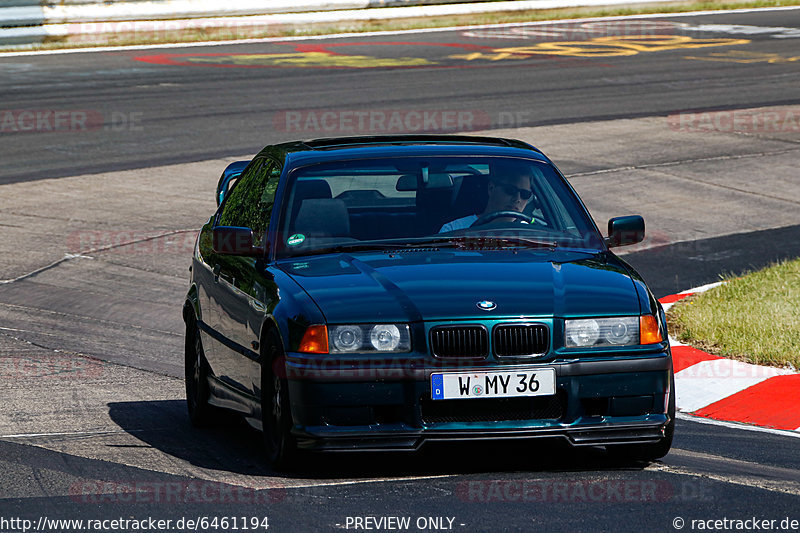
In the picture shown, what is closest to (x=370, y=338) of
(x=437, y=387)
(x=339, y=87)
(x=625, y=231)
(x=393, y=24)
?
(x=437, y=387)

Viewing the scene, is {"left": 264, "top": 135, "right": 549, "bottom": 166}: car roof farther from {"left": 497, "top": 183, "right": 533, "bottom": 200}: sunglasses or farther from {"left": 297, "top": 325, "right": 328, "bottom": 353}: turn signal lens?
{"left": 297, "top": 325, "right": 328, "bottom": 353}: turn signal lens

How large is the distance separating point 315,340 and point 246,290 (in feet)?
3.28

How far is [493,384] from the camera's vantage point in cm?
591

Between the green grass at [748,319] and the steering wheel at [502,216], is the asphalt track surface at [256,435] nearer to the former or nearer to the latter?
the green grass at [748,319]

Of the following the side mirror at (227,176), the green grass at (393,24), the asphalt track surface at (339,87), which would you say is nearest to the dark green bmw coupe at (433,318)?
the side mirror at (227,176)

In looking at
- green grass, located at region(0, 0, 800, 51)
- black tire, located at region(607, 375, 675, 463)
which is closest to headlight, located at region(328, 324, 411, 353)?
black tire, located at region(607, 375, 675, 463)

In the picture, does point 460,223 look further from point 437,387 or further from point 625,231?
point 437,387

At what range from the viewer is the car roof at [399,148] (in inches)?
291

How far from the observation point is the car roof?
24.2ft

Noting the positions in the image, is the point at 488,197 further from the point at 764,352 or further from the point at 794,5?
the point at 794,5

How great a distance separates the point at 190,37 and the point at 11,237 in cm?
1673

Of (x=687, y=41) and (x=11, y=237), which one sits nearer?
(x=11, y=237)

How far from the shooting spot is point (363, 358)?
5930 millimetres

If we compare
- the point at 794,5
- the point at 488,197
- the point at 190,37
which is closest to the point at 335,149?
the point at 488,197
